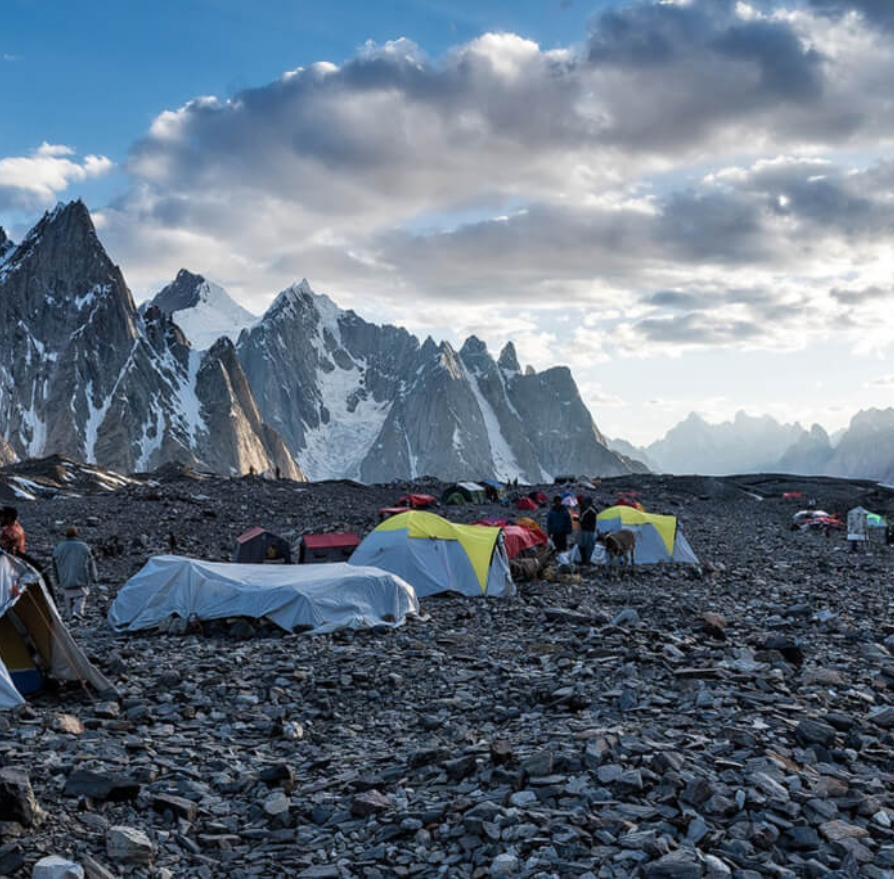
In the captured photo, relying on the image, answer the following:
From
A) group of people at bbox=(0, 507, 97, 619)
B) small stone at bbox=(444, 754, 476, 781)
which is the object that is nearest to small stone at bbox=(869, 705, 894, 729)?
small stone at bbox=(444, 754, 476, 781)

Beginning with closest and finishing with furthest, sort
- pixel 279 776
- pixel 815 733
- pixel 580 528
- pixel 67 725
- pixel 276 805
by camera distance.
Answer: pixel 276 805 < pixel 279 776 < pixel 815 733 < pixel 67 725 < pixel 580 528

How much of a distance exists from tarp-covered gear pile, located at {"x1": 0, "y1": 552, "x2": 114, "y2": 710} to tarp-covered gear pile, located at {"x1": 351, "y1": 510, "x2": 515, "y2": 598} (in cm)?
1109

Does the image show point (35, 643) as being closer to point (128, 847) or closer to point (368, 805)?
point (128, 847)

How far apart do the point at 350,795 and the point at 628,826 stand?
2877mm

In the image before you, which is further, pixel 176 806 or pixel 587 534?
pixel 587 534

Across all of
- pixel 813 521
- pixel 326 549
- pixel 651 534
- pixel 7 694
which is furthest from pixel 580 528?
pixel 813 521

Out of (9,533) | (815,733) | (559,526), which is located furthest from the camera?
(559,526)

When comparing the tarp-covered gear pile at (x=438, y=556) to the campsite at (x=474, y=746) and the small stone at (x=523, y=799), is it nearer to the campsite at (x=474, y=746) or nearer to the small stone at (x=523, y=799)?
the campsite at (x=474, y=746)

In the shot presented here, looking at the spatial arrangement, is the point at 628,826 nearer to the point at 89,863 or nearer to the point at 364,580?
the point at 89,863

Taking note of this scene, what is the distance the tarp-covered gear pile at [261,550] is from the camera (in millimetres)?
28188

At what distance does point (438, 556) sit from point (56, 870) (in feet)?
55.6

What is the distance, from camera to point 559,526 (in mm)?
29797

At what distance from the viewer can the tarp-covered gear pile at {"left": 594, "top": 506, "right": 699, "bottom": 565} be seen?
101 feet

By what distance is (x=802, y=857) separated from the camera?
6742mm
